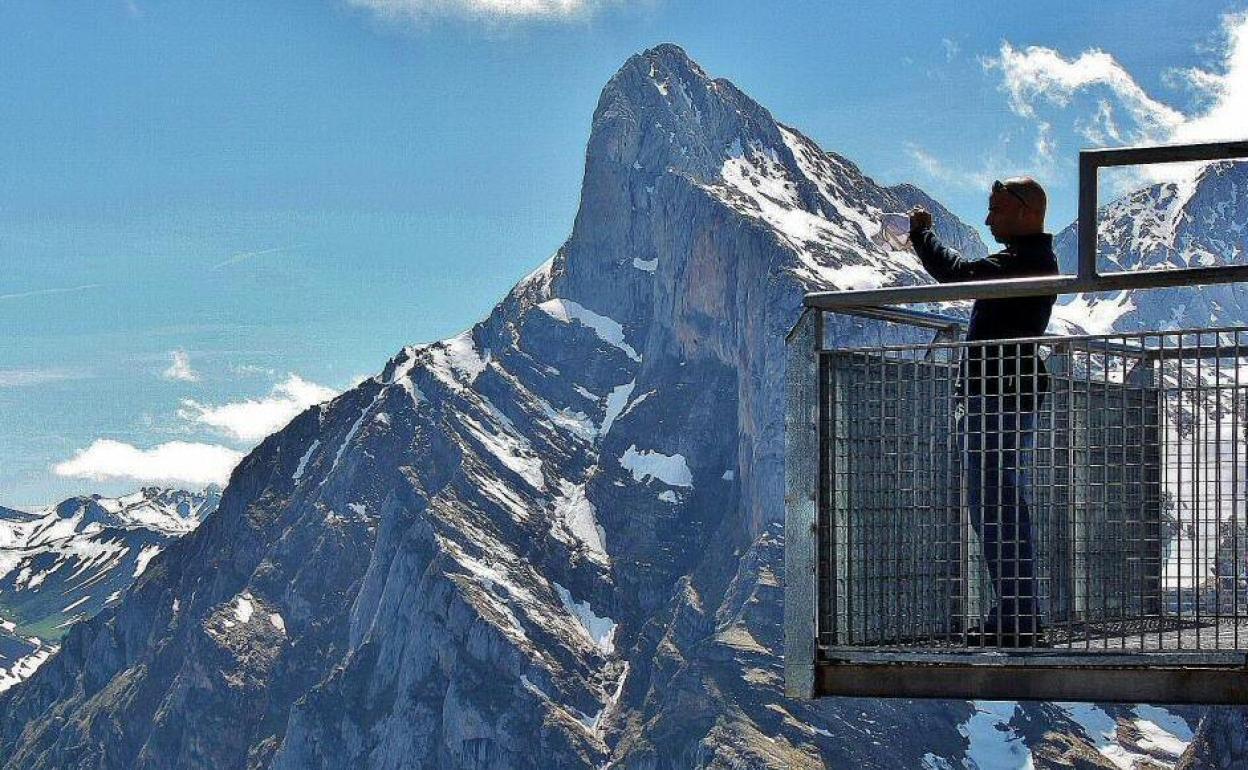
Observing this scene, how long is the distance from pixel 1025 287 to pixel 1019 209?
1.33 meters

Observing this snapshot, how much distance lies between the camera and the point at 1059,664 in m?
12.8

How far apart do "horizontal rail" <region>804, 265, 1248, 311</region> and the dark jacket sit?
1.19 ft

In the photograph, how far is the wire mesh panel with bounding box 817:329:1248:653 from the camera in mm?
13469

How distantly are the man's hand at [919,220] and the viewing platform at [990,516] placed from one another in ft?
3.07

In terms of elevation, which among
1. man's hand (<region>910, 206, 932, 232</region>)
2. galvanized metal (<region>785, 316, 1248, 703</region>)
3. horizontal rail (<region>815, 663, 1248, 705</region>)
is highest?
man's hand (<region>910, 206, 932, 232</region>)

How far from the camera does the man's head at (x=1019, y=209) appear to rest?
14.2m

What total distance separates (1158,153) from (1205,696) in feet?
10.9

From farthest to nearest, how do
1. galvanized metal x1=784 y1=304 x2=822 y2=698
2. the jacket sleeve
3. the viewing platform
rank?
the jacket sleeve, galvanized metal x1=784 y1=304 x2=822 y2=698, the viewing platform

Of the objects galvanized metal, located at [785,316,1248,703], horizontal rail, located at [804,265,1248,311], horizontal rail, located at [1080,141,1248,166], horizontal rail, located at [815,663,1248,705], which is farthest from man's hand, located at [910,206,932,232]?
Result: horizontal rail, located at [815,663,1248,705]

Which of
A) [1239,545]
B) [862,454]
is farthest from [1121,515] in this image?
[862,454]

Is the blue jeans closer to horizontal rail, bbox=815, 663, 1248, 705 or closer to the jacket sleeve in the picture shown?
horizontal rail, bbox=815, 663, 1248, 705

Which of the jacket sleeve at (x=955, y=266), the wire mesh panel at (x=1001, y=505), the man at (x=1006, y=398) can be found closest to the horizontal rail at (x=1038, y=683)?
the wire mesh panel at (x=1001, y=505)

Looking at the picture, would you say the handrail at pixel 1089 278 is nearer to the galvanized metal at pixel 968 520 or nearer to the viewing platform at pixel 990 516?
the viewing platform at pixel 990 516

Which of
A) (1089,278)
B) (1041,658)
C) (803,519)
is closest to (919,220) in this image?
(1089,278)
